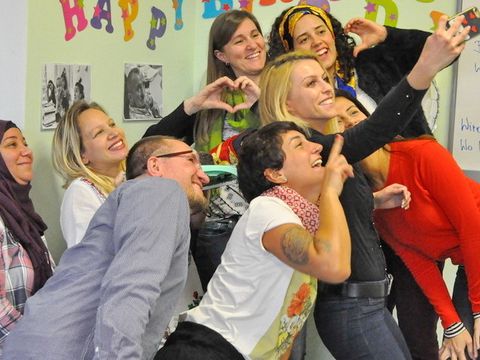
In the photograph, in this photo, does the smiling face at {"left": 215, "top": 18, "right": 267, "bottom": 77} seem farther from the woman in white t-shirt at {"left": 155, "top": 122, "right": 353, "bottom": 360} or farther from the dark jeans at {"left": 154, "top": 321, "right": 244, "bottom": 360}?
the dark jeans at {"left": 154, "top": 321, "right": 244, "bottom": 360}

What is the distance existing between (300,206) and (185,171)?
315mm

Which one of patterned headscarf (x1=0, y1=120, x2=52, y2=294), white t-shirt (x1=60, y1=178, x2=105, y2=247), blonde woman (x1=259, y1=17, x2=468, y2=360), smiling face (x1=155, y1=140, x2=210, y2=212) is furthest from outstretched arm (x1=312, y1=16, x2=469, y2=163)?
patterned headscarf (x1=0, y1=120, x2=52, y2=294)

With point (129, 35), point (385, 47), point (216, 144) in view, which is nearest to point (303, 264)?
point (216, 144)

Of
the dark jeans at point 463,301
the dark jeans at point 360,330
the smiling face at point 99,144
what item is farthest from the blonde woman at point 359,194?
the smiling face at point 99,144

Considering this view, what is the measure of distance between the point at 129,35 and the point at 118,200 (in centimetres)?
142

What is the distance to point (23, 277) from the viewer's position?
190 cm

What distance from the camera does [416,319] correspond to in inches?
77.7

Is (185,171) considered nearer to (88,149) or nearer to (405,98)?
(405,98)

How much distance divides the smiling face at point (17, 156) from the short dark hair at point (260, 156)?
792mm

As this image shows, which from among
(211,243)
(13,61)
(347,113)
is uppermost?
(13,61)

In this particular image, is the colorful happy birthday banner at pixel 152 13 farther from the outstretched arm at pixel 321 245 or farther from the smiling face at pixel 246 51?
the outstretched arm at pixel 321 245

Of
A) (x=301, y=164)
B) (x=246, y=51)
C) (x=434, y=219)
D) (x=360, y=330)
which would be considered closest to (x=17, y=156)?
(x=246, y=51)

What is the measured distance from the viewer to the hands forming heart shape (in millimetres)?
2109

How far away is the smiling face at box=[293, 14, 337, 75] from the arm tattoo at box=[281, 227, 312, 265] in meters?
0.93
